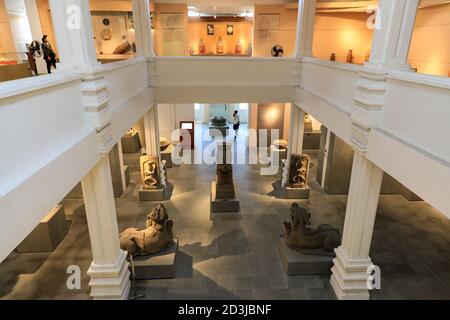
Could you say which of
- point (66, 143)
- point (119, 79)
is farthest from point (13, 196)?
point (119, 79)

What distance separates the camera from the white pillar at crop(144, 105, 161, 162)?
411 inches

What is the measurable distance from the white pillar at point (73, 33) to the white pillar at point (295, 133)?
746 cm

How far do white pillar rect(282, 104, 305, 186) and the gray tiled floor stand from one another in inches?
51.3

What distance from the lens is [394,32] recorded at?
4414 millimetres

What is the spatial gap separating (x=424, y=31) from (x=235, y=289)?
10.3 m

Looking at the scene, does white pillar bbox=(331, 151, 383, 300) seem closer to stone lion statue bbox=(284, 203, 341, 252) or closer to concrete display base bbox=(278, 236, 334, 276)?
concrete display base bbox=(278, 236, 334, 276)

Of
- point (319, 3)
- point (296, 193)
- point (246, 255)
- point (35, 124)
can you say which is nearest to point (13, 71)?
point (35, 124)

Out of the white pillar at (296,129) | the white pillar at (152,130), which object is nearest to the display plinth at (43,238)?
the white pillar at (152,130)

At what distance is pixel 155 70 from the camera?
9.38m

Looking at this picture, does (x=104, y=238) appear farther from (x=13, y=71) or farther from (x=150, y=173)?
(x=150, y=173)

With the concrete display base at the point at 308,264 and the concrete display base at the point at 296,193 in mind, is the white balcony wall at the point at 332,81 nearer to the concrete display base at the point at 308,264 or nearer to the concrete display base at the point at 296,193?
the concrete display base at the point at 308,264

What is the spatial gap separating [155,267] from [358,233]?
4.25m

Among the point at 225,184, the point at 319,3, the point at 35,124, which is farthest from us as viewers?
the point at 319,3

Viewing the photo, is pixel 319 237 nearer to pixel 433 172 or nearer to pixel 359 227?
pixel 359 227
